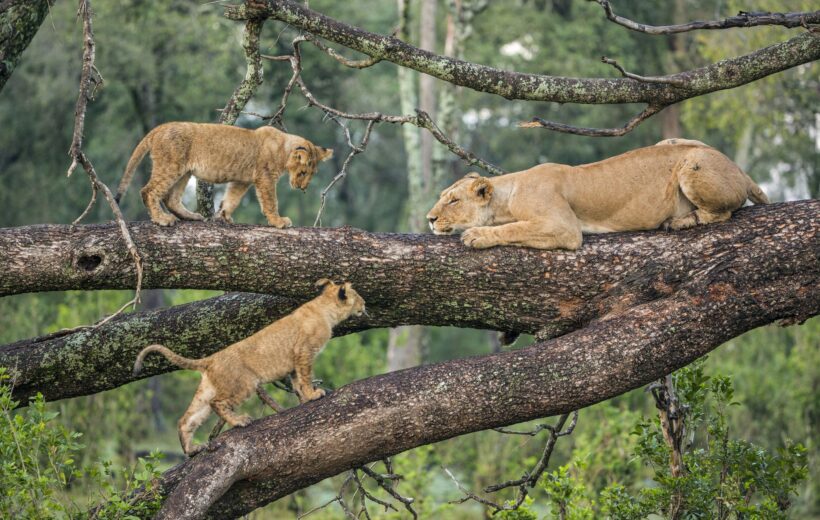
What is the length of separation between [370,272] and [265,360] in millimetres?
825

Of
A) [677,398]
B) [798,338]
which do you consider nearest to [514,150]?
[798,338]

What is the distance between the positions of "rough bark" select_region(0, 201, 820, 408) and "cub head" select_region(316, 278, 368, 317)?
0.11 meters

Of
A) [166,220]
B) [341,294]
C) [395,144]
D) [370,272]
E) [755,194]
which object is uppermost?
[755,194]

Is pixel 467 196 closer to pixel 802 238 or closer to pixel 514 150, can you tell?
pixel 802 238

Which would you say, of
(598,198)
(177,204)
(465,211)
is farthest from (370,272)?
(598,198)

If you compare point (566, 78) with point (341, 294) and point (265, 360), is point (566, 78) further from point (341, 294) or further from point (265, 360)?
point (265, 360)

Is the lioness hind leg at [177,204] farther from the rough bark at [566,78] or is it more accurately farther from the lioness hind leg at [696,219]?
the lioness hind leg at [696,219]

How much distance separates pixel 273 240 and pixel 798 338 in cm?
1429

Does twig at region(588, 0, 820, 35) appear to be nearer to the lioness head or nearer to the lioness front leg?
the lioness front leg

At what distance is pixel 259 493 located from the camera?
540cm

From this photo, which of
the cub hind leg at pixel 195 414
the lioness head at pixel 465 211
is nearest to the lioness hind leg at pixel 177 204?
the cub hind leg at pixel 195 414

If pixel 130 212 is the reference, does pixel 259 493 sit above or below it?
above

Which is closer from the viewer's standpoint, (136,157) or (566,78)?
(566,78)

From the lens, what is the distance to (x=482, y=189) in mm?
6699
